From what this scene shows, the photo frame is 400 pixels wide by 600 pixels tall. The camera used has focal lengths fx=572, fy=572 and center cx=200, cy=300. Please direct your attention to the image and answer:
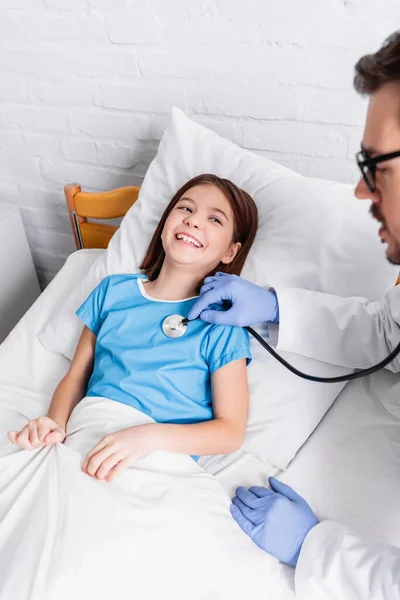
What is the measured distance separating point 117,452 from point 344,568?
0.43 meters

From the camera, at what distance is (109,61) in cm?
164

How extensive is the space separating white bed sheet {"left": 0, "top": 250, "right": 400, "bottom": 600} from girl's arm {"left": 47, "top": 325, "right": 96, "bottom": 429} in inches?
3.7

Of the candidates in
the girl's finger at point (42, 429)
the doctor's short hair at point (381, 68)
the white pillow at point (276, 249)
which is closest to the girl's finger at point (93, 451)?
the girl's finger at point (42, 429)

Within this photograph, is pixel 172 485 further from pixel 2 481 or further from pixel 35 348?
pixel 35 348

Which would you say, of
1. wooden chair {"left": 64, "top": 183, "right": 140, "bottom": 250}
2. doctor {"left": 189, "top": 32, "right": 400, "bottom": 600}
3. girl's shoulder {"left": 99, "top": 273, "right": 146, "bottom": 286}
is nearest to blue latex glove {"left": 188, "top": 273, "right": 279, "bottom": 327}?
doctor {"left": 189, "top": 32, "right": 400, "bottom": 600}

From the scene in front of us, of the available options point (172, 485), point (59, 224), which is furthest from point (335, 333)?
point (59, 224)

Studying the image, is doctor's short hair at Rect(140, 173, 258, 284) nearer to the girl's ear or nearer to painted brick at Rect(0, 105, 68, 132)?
the girl's ear

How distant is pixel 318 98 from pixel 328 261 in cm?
44

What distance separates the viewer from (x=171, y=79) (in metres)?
1.59

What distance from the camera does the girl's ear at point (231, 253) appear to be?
136cm

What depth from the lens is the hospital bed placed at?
1.09 m

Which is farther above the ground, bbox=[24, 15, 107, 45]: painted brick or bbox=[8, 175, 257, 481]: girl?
bbox=[24, 15, 107, 45]: painted brick

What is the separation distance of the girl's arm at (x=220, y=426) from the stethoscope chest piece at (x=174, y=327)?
12 cm

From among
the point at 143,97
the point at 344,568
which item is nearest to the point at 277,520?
the point at 344,568
